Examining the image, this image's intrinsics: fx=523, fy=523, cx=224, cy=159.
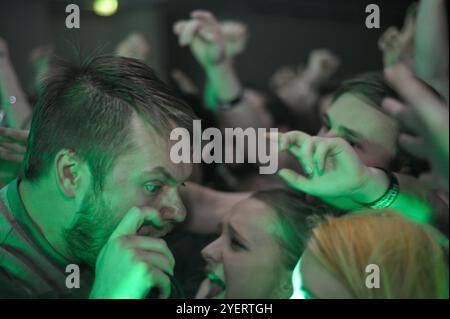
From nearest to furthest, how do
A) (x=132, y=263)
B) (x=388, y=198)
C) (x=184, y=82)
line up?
(x=132, y=263) < (x=388, y=198) < (x=184, y=82)

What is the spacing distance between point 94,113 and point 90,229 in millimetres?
261

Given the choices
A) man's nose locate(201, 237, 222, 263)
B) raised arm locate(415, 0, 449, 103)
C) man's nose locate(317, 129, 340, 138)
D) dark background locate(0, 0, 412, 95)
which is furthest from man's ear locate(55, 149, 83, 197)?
raised arm locate(415, 0, 449, 103)

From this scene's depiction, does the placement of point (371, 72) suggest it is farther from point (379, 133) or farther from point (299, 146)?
point (299, 146)

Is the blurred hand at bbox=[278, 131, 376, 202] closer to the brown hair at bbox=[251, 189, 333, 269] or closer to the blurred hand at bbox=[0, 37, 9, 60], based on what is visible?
the brown hair at bbox=[251, 189, 333, 269]

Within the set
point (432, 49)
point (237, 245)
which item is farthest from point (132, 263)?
point (432, 49)

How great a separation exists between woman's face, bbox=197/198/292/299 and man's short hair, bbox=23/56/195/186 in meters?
0.30

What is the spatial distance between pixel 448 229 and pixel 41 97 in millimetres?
1019

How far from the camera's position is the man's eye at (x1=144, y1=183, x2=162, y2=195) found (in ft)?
3.83

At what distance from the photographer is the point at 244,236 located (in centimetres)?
126

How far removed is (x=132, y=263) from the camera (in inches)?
44.0

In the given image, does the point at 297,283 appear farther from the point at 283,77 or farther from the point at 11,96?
the point at 11,96
